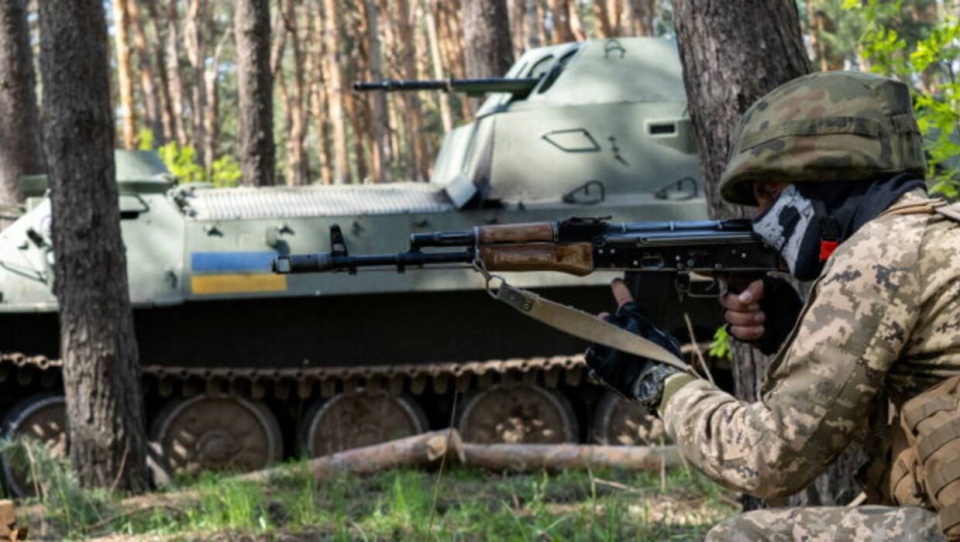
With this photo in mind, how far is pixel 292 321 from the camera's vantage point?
10.0 meters

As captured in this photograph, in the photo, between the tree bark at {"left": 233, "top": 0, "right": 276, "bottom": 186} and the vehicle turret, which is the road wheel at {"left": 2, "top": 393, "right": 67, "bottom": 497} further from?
the tree bark at {"left": 233, "top": 0, "right": 276, "bottom": 186}

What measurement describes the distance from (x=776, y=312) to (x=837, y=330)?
0.76 m

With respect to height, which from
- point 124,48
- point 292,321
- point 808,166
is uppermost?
point 124,48

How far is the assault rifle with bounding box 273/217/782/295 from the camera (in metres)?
3.65

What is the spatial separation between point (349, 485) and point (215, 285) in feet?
7.10

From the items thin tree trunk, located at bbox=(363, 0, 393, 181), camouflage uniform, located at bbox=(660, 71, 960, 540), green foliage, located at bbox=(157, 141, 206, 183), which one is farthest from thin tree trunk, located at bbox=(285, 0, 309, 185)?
camouflage uniform, located at bbox=(660, 71, 960, 540)

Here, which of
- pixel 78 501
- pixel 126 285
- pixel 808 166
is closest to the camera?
pixel 808 166

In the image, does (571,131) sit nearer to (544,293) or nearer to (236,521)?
(544,293)

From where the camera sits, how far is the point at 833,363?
300 centimetres

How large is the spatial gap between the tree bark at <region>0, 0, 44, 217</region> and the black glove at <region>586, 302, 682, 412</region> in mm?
9790

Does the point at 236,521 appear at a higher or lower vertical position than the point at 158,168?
lower

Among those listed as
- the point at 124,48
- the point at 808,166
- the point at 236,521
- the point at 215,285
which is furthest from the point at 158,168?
the point at 124,48

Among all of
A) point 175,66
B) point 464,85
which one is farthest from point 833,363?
point 175,66

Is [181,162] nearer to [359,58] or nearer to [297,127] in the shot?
[297,127]
